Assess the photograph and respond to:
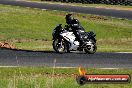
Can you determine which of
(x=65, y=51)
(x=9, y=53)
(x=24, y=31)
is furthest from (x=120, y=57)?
(x=24, y=31)

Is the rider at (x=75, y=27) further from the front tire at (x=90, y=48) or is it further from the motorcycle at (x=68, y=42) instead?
the front tire at (x=90, y=48)

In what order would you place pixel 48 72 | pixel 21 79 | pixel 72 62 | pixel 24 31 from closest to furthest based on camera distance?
1. pixel 21 79
2. pixel 48 72
3. pixel 72 62
4. pixel 24 31

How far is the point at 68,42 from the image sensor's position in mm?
20531

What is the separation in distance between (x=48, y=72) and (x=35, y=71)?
458 mm

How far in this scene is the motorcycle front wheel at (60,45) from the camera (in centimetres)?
2028

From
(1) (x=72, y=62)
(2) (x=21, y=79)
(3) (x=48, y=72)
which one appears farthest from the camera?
(1) (x=72, y=62)

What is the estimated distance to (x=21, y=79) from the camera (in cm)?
1337

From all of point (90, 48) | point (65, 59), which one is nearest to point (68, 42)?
point (90, 48)

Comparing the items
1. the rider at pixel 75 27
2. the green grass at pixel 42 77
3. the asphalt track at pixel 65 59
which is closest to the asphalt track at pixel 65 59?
the asphalt track at pixel 65 59

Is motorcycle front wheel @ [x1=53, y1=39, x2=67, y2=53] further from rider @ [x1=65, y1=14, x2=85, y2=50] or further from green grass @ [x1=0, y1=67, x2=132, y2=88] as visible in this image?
green grass @ [x1=0, y1=67, x2=132, y2=88]

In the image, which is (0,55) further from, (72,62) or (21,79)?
(21,79)

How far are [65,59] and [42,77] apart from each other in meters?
4.43

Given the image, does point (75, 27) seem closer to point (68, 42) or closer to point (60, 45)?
point (68, 42)

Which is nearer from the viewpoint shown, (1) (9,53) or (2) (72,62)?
(2) (72,62)
